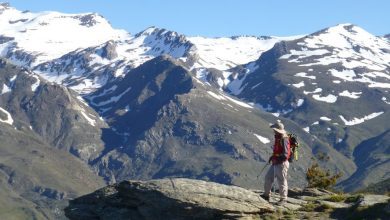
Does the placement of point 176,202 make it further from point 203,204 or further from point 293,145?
point 293,145

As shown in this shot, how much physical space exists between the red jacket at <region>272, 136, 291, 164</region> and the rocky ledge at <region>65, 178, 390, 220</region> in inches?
96.2

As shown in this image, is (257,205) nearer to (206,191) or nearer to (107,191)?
(206,191)

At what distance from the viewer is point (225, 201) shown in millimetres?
35156

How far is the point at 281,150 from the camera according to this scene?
36.4 m

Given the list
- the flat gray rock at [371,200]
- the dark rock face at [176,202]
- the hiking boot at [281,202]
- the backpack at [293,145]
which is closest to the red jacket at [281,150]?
the backpack at [293,145]

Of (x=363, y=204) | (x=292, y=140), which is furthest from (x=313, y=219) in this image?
(x=292, y=140)

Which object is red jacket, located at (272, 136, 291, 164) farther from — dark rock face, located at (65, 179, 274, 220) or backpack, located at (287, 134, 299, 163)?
dark rock face, located at (65, 179, 274, 220)

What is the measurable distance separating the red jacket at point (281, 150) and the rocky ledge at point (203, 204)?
96.2 inches

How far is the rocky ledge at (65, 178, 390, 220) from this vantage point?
34.7 metres

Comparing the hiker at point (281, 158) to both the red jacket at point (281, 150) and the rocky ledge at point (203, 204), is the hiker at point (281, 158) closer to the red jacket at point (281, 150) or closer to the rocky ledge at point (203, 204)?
the red jacket at point (281, 150)

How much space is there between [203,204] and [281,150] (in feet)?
17.8

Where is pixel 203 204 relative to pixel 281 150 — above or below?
below

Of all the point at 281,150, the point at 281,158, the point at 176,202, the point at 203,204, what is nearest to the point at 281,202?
the point at 281,158

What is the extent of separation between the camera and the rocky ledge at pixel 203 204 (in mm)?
34656
